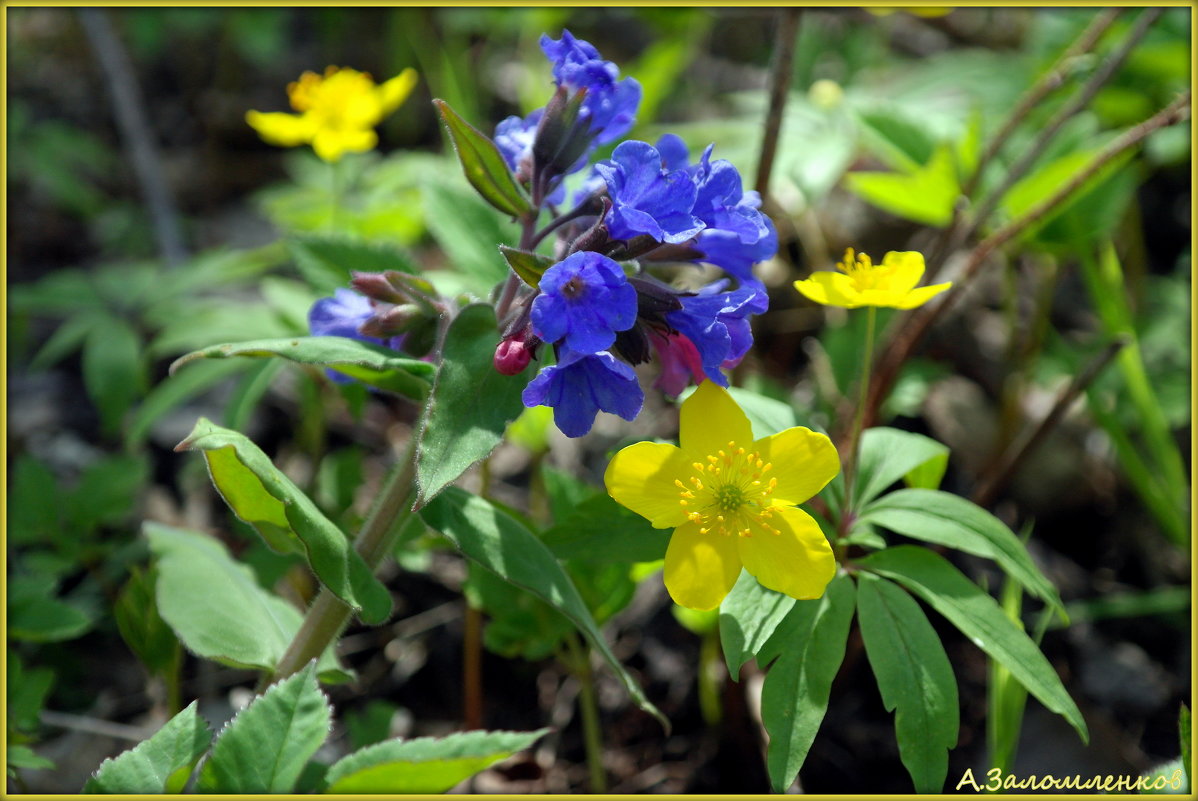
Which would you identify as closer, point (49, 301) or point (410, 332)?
point (410, 332)

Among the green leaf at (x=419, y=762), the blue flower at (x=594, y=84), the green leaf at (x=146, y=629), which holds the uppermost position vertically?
the blue flower at (x=594, y=84)

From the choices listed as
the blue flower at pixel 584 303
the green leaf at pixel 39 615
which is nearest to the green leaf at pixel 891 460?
the blue flower at pixel 584 303

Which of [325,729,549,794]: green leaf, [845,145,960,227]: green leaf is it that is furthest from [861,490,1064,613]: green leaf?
[845,145,960,227]: green leaf

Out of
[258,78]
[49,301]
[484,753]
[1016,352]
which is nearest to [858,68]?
[1016,352]

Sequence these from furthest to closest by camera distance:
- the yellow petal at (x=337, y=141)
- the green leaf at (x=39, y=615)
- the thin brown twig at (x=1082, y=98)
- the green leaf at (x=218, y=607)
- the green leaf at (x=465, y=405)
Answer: the yellow petal at (x=337, y=141) < the thin brown twig at (x=1082, y=98) < the green leaf at (x=39, y=615) < the green leaf at (x=218, y=607) < the green leaf at (x=465, y=405)

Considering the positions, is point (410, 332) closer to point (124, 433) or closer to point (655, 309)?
point (655, 309)

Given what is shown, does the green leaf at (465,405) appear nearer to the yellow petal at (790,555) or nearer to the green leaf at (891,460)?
the yellow petal at (790,555)

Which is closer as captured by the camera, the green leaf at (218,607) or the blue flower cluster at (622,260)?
the blue flower cluster at (622,260)

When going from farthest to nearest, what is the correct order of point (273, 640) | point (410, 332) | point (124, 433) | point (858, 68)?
1. point (858, 68)
2. point (124, 433)
3. point (273, 640)
4. point (410, 332)
